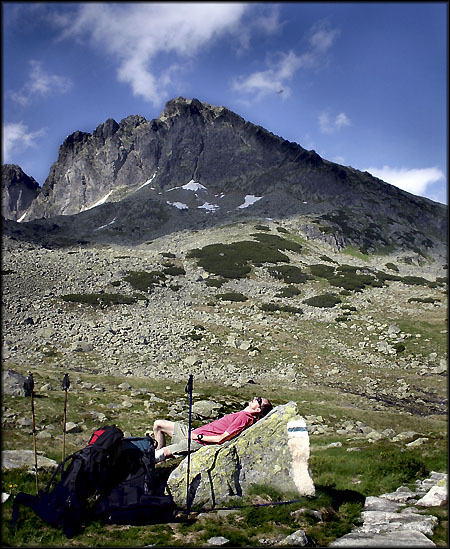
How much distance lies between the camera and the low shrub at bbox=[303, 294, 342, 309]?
1646 inches

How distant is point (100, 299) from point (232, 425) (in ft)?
98.6

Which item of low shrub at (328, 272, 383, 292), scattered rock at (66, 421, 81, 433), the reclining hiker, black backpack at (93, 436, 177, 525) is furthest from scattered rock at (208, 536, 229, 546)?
low shrub at (328, 272, 383, 292)

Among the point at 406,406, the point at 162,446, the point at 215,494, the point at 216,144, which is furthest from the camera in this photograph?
the point at 216,144

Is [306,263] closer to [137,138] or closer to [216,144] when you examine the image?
[216,144]

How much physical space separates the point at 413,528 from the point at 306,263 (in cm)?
5730

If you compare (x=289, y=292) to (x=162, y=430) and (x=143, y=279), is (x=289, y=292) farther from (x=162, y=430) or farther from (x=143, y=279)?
(x=162, y=430)

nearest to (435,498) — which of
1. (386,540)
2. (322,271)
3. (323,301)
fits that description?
(386,540)

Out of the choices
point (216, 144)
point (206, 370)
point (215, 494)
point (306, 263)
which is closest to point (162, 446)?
point (215, 494)

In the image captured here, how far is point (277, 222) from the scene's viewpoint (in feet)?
288

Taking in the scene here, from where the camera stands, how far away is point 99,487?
742cm

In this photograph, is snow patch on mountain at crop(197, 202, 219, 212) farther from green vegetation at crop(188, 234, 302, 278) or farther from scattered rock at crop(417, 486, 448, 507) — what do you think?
scattered rock at crop(417, 486, 448, 507)

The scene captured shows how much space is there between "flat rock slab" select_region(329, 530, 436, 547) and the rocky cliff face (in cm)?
20587

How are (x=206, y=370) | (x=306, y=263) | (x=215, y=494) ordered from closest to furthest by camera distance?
(x=215, y=494), (x=206, y=370), (x=306, y=263)

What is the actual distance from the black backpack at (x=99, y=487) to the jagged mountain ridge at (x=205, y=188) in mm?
78460
